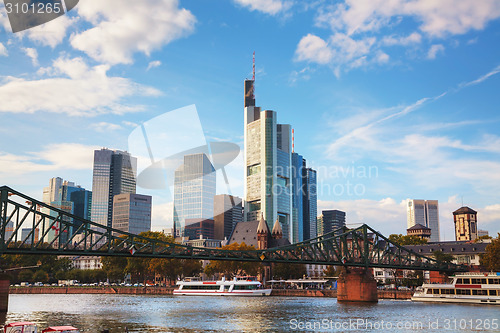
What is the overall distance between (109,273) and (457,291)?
358 feet

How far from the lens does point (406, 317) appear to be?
6894cm

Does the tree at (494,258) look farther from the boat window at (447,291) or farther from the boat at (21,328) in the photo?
the boat at (21,328)

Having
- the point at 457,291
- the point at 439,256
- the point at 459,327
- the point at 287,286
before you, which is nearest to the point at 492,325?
the point at 459,327

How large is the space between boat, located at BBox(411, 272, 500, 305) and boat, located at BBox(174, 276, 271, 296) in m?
51.3

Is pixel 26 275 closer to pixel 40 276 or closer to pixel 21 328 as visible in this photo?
pixel 40 276

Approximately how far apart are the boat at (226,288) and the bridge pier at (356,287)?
4397 centimetres

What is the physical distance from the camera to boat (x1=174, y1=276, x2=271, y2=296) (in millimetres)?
145125

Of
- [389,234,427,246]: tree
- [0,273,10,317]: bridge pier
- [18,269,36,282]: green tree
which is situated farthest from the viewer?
[389,234,427,246]: tree

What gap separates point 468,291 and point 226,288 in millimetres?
70282

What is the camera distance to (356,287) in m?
104

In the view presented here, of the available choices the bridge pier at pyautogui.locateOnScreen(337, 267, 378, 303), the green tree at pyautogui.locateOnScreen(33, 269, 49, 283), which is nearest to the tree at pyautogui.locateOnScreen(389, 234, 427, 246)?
the bridge pier at pyautogui.locateOnScreen(337, 267, 378, 303)

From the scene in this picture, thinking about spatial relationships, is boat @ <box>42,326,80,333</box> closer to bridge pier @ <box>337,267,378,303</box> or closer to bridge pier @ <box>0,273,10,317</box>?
bridge pier @ <box>0,273,10,317</box>

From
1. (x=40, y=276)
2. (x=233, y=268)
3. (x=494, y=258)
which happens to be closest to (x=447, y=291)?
(x=494, y=258)

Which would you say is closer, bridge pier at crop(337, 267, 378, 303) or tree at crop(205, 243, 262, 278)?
bridge pier at crop(337, 267, 378, 303)
